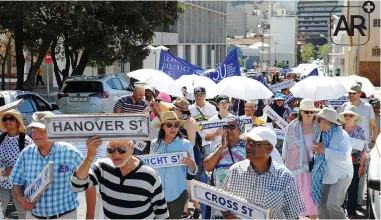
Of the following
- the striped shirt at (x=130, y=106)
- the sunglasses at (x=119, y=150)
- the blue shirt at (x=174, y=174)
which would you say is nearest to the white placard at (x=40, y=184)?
the sunglasses at (x=119, y=150)

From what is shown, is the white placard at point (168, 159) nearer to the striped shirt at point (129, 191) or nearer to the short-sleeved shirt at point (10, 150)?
the short-sleeved shirt at point (10, 150)

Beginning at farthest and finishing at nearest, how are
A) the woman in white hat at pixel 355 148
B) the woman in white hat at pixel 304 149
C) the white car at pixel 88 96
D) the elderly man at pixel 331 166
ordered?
the white car at pixel 88 96 < the woman in white hat at pixel 355 148 < the woman in white hat at pixel 304 149 < the elderly man at pixel 331 166

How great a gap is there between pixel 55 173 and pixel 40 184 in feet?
0.55

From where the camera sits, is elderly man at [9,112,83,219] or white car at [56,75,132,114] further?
white car at [56,75,132,114]

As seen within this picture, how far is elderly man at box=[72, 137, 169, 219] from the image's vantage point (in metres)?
4.52

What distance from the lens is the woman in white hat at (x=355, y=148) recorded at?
8258 mm

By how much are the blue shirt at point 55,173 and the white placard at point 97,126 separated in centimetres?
121

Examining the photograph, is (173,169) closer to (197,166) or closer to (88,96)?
(197,166)

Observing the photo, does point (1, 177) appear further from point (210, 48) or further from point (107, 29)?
point (210, 48)

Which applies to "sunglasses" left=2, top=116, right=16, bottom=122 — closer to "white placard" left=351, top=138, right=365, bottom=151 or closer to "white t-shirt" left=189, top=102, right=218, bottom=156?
"white t-shirt" left=189, top=102, right=218, bottom=156

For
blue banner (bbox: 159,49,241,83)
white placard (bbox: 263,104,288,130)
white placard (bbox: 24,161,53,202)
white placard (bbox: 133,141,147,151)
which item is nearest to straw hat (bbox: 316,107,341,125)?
white placard (bbox: 133,141,147,151)

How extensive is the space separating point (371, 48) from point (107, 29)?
159 feet

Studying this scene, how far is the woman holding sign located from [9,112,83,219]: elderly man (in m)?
1.19

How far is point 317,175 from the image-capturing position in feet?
22.8
